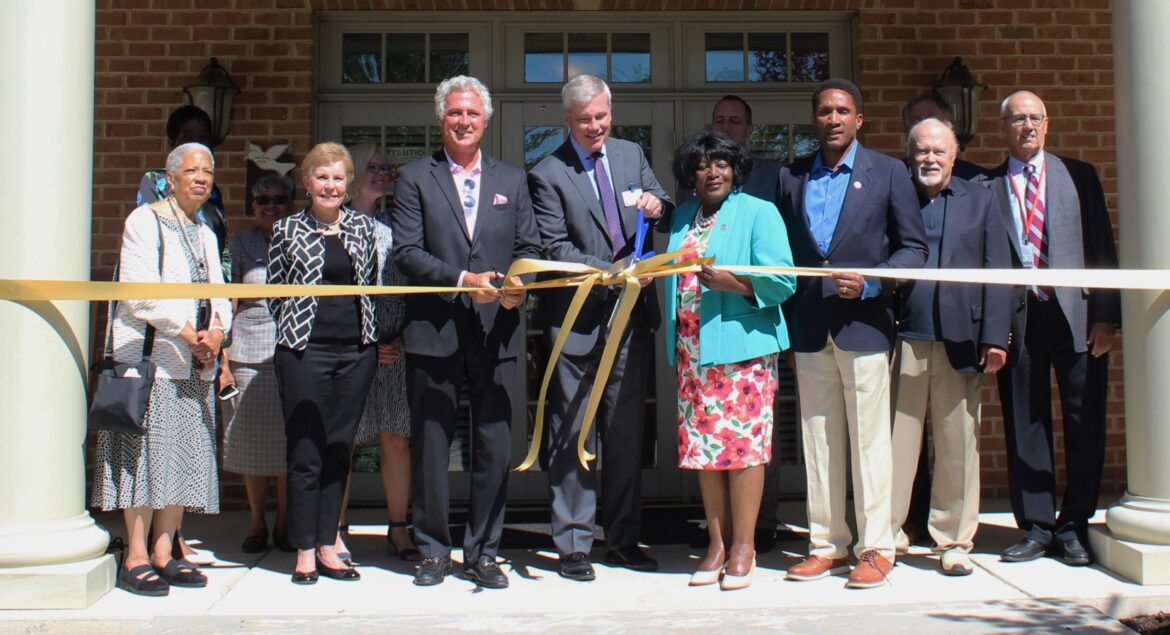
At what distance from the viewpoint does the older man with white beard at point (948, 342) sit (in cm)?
489

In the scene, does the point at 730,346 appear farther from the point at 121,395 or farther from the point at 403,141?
the point at 403,141

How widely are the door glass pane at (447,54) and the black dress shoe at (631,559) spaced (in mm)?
3223

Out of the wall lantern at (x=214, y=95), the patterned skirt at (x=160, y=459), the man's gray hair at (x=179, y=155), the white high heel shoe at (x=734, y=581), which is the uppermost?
the wall lantern at (x=214, y=95)

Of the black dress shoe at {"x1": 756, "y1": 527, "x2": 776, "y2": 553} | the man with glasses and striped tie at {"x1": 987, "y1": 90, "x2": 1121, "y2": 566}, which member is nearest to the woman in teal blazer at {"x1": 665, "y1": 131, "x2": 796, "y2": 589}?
the black dress shoe at {"x1": 756, "y1": 527, "x2": 776, "y2": 553}

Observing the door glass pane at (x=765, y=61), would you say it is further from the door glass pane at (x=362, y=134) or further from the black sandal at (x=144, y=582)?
the black sandal at (x=144, y=582)

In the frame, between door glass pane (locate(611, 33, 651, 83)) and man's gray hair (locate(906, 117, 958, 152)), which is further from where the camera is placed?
door glass pane (locate(611, 33, 651, 83))

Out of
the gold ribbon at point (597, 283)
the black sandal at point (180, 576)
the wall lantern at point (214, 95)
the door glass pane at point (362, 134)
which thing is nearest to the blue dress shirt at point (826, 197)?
the gold ribbon at point (597, 283)

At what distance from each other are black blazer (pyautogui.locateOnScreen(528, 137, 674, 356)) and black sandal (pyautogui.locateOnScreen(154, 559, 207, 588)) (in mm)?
1806

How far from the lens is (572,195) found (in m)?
5.00

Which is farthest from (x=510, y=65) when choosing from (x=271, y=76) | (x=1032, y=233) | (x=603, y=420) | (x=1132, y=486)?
(x=1132, y=486)

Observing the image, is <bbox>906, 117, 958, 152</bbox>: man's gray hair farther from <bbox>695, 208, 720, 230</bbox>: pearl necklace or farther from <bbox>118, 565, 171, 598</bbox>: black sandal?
<bbox>118, 565, 171, 598</bbox>: black sandal

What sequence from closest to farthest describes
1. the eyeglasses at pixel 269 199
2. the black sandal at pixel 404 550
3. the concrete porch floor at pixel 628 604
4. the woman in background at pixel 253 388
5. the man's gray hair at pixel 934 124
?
the concrete porch floor at pixel 628 604
the man's gray hair at pixel 934 124
the black sandal at pixel 404 550
the woman in background at pixel 253 388
the eyeglasses at pixel 269 199

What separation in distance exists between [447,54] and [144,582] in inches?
145

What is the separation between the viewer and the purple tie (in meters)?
5.04
